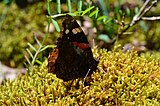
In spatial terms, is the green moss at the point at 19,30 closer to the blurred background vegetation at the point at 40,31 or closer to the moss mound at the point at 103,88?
the blurred background vegetation at the point at 40,31

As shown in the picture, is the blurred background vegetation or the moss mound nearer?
the moss mound

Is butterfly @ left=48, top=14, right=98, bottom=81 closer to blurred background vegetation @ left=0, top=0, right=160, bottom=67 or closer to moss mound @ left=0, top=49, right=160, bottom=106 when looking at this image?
moss mound @ left=0, top=49, right=160, bottom=106

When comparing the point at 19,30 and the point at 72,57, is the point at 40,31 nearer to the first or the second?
the point at 19,30

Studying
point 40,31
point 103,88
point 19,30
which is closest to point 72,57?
point 103,88

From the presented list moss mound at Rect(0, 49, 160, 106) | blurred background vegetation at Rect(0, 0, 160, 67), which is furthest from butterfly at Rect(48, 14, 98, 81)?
→ blurred background vegetation at Rect(0, 0, 160, 67)

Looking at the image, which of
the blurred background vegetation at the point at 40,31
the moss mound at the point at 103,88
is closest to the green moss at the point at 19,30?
the blurred background vegetation at the point at 40,31

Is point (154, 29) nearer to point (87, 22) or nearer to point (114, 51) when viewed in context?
point (87, 22)
